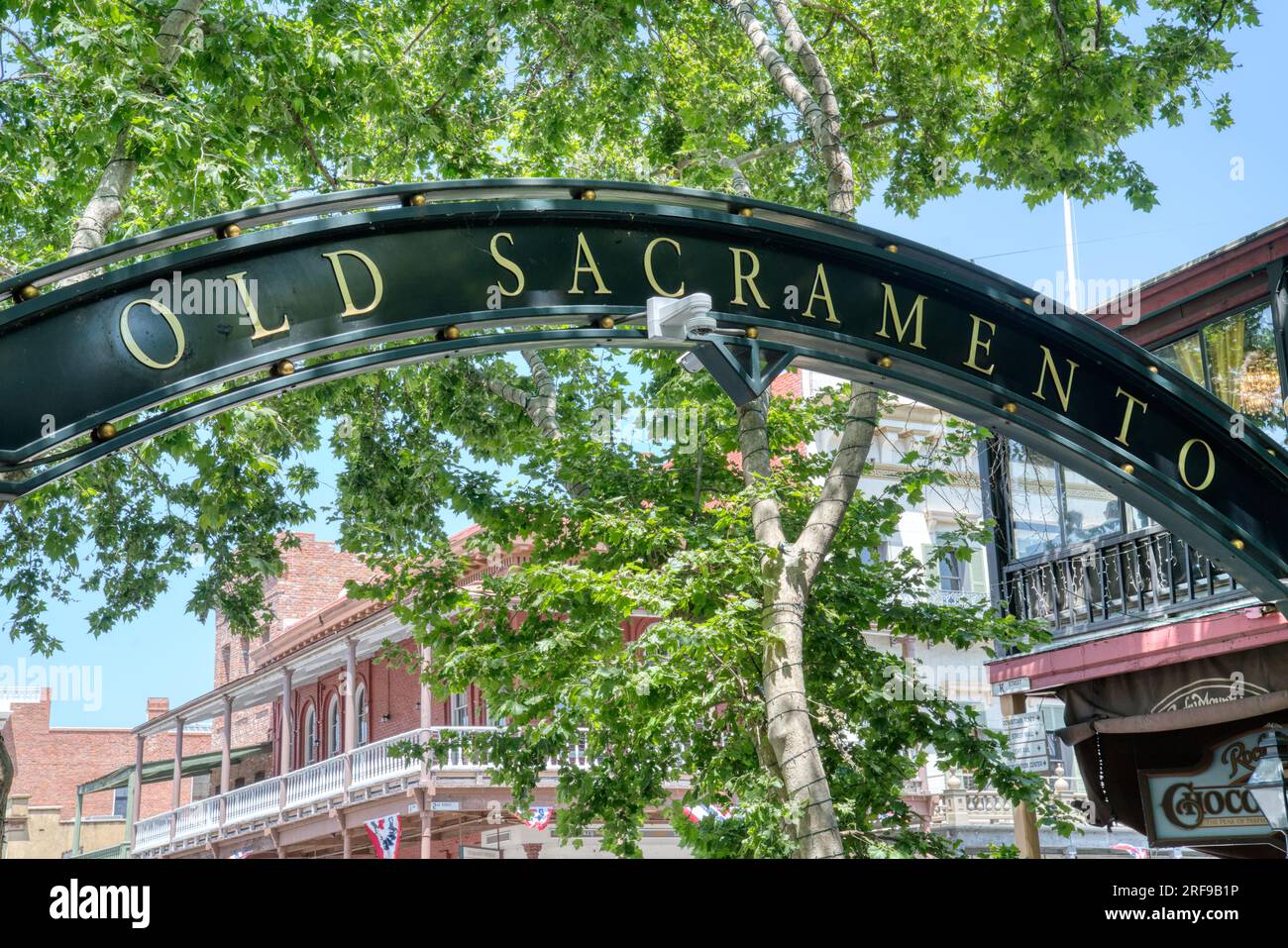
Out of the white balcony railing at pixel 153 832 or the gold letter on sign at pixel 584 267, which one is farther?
the white balcony railing at pixel 153 832

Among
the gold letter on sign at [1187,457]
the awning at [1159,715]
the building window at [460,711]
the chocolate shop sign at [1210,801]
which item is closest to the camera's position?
the gold letter on sign at [1187,457]

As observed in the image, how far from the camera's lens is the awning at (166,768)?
35.4 metres

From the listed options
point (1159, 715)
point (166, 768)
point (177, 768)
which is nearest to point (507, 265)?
point (1159, 715)

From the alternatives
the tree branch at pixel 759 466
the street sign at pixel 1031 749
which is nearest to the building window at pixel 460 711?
the street sign at pixel 1031 749

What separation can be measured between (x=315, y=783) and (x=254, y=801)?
3.20 m

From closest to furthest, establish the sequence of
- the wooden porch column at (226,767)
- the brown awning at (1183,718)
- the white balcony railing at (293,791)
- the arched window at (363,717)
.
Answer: the brown awning at (1183,718) < the white balcony railing at (293,791) < the wooden porch column at (226,767) < the arched window at (363,717)

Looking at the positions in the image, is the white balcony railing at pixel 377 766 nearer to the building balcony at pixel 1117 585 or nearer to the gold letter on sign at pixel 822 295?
the building balcony at pixel 1117 585

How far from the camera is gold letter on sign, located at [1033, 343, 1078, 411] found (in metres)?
5.02

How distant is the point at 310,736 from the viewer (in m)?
33.6

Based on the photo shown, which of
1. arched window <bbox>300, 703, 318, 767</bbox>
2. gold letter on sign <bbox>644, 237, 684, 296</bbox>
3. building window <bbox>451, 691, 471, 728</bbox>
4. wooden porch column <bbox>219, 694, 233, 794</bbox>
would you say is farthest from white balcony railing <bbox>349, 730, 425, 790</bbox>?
gold letter on sign <bbox>644, 237, 684, 296</bbox>

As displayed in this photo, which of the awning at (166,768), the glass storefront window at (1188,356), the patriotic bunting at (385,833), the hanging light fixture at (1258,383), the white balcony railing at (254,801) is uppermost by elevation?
the glass storefront window at (1188,356)

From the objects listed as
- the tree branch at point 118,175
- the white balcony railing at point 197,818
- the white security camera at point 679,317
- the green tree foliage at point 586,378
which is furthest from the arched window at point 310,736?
the white security camera at point 679,317

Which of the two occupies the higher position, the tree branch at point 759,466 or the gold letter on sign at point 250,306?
the tree branch at point 759,466

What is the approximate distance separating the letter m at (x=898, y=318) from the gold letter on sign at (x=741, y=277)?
0.48 meters
